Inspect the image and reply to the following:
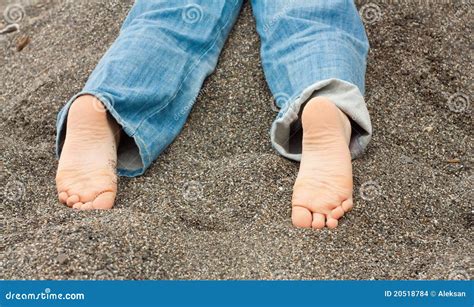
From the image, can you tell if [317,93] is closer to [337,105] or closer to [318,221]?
[337,105]

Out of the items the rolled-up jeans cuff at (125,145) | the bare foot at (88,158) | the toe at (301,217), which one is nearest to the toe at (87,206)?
the bare foot at (88,158)

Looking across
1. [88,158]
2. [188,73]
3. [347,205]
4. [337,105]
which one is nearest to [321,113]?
[337,105]

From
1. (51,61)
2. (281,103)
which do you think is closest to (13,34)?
(51,61)

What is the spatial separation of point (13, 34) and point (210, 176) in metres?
1.19

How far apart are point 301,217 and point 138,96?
0.49m

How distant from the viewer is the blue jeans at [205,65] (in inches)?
65.2

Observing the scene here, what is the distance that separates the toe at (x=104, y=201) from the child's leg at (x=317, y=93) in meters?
0.39

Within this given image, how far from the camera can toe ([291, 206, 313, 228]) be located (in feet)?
4.77

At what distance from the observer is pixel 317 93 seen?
5.40 feet

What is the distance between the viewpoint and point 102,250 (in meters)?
1.30

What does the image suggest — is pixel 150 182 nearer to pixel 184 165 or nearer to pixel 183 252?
pixel 184 165

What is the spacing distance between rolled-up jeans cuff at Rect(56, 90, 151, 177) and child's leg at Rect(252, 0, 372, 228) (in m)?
0.31

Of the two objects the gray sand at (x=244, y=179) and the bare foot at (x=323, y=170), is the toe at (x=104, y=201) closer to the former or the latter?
the gray sand at (x=244, y=179)

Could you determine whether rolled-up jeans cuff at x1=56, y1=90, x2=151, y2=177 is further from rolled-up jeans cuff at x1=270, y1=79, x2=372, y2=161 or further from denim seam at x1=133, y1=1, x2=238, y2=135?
rolled-up jeans cuff at x1=270, y1=79, x2=372, y2=161
